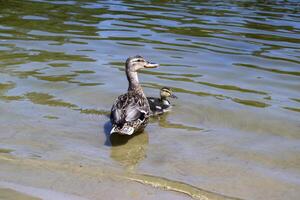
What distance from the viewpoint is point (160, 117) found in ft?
23.6

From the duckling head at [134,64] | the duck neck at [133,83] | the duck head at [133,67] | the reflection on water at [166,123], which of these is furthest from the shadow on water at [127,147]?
the duckling head at [134,64]

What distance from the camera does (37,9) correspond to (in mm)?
14836

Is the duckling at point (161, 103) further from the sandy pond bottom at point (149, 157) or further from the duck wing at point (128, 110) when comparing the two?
the duck wing at point (128, 110)

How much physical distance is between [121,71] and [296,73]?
9.00 feet

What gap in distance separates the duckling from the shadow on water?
2.14 feet

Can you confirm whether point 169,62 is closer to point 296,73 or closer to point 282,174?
point 296,73

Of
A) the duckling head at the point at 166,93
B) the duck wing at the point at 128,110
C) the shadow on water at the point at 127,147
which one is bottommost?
the shadow on water at the point at 127,147

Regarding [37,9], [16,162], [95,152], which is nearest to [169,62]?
[95,152]

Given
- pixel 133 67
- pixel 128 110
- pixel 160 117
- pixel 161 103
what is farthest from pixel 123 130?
pixel 133 67

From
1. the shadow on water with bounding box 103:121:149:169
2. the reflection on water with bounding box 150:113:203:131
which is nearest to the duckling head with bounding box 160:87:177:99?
the reflection on water with bounding box 150:113:203:131

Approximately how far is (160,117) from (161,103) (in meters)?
0.22

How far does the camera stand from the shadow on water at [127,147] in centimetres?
571

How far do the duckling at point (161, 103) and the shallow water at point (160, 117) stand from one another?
0.41 ft

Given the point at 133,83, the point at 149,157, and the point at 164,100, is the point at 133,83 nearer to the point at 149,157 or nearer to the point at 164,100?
the point at 164,100
